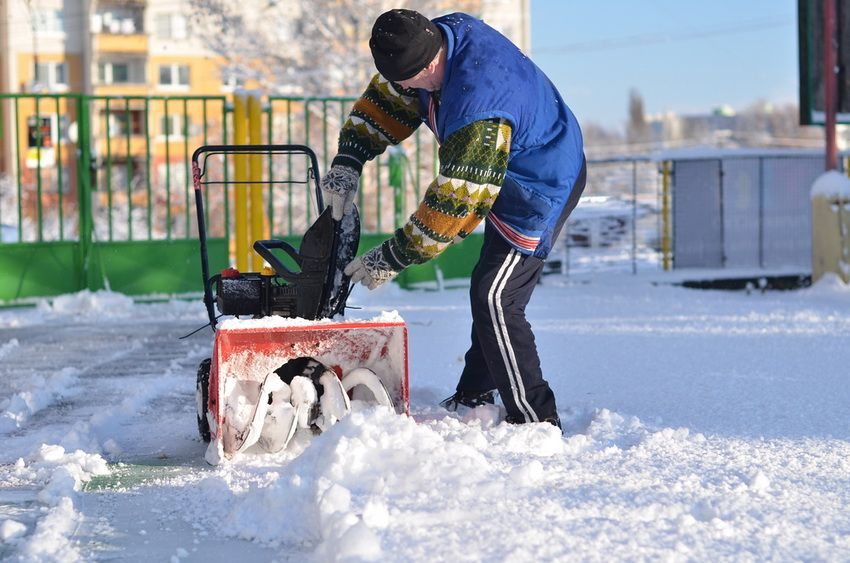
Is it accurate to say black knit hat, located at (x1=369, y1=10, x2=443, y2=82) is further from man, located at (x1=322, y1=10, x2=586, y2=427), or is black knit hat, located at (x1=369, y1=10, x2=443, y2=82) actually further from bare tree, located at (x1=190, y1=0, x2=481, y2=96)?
bare tree, located at (x1=190, y1=0, x2=481, y2=96)

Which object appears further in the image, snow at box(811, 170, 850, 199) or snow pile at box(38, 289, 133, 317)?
snow at box(811, 170, 850, 199)

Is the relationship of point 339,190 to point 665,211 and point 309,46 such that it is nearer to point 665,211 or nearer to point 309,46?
point 665,211

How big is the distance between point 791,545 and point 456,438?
4.71ft

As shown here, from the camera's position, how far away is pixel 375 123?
5.03 meters

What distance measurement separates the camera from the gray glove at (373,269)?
444 centimetres

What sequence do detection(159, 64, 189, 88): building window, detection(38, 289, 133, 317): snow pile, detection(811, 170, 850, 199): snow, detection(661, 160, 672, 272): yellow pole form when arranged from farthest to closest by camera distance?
detection(159, 64, 189, 88): building window, detection(661, 160, 672, 272): yellow pole, detection(811, 170, 850, 199): snow, detection(38, 289, 133, 317): snow pile

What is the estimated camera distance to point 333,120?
27.0 metres

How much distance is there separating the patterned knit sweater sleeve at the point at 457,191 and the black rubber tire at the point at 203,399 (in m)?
0.90

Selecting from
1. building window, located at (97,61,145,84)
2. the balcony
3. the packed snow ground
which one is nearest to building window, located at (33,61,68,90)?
building window, located at (97,61,145,84)

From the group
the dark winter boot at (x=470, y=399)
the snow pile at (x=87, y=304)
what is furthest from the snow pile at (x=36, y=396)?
the snow pile at (x=87, y=304)

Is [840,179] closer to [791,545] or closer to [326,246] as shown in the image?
[326,246]

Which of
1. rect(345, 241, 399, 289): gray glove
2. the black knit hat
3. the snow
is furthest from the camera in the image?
the snow

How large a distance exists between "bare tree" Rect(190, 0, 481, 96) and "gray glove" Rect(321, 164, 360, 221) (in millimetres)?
20634

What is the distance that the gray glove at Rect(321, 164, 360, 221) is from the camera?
472 centimetres
